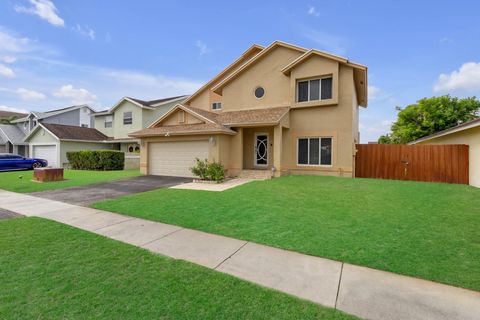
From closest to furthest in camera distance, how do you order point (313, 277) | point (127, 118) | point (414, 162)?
point (313, 277), point (414, 162), point (127, 118)

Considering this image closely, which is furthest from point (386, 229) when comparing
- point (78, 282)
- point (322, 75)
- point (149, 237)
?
point (322, 75)

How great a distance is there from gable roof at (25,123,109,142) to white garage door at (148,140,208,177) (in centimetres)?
1383

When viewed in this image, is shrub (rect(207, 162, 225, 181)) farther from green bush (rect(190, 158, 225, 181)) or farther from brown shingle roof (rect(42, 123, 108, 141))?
brown shingle roof (rect(42, 123, 108, 141))

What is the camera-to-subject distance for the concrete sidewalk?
2838mm

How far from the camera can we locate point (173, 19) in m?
14.6

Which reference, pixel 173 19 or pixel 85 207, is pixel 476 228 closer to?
pixel 85 207

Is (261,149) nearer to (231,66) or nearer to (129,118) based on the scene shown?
(231,66)

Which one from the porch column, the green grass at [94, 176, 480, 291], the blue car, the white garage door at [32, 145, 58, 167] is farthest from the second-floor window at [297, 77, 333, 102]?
the white garage door at [32, 145, 58, 167]

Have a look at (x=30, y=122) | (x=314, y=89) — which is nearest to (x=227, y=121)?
(x=314, y=89)

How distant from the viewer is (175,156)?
15.7 m

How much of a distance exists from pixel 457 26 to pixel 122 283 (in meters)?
18.5

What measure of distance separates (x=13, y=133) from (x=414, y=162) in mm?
42584

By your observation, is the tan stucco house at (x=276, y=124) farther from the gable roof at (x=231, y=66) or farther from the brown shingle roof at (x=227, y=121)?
the gable roof at (x=231, y=66)

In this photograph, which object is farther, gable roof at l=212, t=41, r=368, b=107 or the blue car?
the blue car
